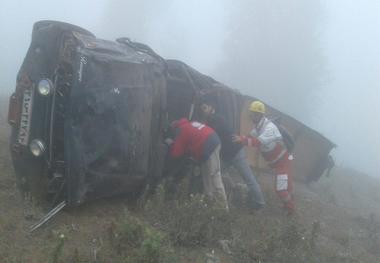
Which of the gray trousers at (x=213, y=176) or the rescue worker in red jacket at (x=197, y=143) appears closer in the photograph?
the rescue worker in red jacket at (x=197, y=143)

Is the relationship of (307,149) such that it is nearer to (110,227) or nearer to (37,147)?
(110,227)

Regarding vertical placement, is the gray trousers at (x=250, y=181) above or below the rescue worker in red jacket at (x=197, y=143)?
below

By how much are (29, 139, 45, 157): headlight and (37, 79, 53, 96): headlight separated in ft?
1.67

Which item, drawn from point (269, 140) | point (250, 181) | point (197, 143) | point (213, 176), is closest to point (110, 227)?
point (197, 143)

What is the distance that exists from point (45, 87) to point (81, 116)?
48 cm

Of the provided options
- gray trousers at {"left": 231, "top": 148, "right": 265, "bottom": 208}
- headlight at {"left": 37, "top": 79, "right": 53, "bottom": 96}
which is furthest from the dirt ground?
headlight at {"left": 37, "top": 79, "right": 53, "bottom": 96}

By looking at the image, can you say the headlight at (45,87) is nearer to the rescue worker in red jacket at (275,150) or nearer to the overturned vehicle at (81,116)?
the overturned vehicle at (81,116)

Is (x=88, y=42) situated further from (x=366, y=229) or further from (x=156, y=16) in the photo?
(x=156, y=16)

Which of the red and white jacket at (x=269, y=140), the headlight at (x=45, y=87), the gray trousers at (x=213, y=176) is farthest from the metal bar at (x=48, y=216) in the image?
the red and white jacket at (x=269, y=140)

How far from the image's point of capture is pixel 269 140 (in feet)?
25.0

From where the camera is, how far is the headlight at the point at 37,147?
209 inches

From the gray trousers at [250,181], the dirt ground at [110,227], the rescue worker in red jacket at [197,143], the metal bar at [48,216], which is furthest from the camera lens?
the gray trousers at [250,181]

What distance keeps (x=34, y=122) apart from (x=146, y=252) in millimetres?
1976

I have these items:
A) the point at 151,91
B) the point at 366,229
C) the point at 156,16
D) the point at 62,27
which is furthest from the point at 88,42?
the point at 156,16
